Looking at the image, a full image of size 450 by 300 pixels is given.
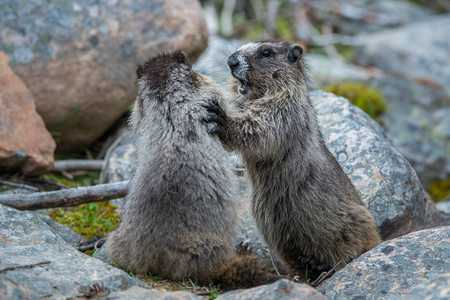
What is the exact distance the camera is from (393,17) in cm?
1461

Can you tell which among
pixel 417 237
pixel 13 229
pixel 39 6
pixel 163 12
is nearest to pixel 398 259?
pixel 417 237

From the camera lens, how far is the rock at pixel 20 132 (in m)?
7.07

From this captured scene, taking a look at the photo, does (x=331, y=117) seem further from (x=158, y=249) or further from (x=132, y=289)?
(x=132, y=289)

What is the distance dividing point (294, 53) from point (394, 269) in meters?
2.52

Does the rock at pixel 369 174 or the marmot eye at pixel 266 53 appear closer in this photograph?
the marmot eye at pixel 266 53

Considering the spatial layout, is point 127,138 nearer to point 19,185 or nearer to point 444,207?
point 19,185

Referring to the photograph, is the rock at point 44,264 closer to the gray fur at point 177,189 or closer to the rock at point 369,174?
the gray fur at point 177,189

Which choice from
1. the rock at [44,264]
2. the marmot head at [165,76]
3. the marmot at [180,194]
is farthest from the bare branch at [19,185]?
the marmot head at [165,76]

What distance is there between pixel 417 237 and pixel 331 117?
2.83 metres

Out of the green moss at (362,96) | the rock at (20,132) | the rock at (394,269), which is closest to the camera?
the rock at (394,269)

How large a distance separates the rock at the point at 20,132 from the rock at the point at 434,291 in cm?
528

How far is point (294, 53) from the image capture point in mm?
5930

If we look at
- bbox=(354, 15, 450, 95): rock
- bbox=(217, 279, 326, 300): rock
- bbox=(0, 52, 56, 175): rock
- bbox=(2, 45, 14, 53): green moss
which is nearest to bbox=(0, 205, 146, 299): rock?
bbox=(217, 279, 326, 300): rock

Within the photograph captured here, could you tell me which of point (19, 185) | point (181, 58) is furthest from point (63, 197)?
point (181, 58)
